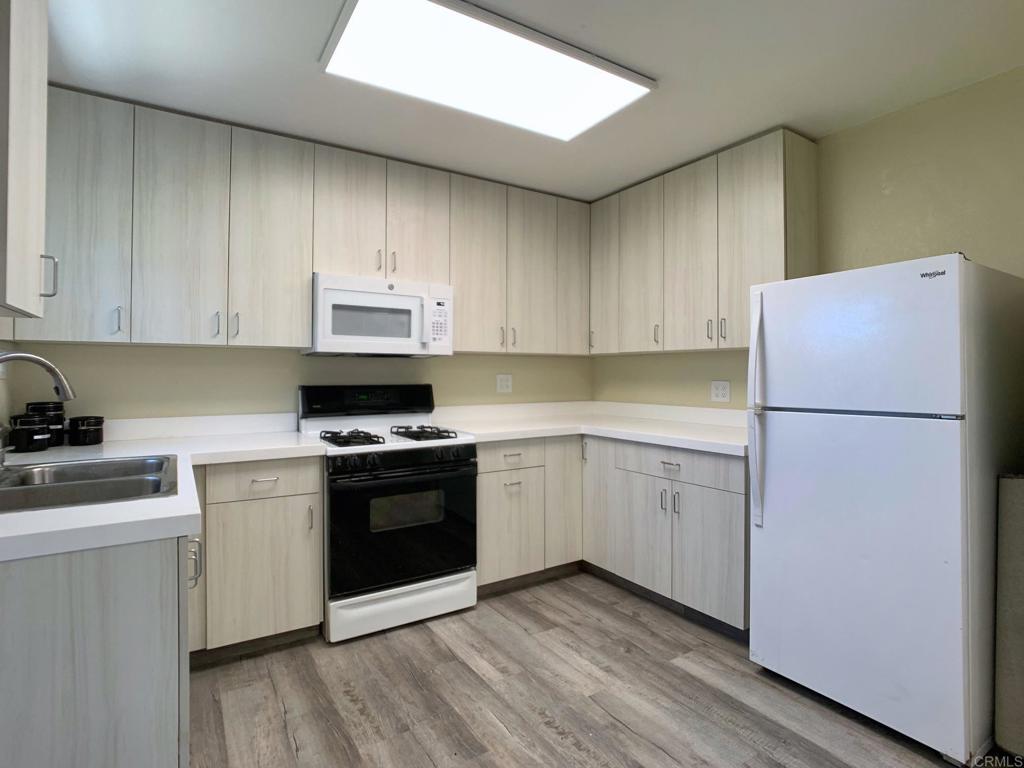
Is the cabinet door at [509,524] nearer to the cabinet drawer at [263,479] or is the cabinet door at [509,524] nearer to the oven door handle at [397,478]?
the oven door handle at [397,478]

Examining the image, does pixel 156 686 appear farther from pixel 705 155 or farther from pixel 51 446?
pixel 705 155

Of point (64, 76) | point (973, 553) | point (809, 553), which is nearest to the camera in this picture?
point (973, 553)

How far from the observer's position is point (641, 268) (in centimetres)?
322

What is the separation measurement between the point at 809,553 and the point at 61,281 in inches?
120

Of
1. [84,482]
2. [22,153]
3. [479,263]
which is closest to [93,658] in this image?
[84,482]

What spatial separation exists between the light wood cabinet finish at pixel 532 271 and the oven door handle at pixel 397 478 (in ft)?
3.05

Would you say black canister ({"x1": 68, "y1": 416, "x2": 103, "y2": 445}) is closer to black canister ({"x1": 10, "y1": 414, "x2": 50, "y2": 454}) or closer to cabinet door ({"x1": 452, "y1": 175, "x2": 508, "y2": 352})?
black canister ({"x1": 10, "y1": 414, "x2": 50, "y2": 454})

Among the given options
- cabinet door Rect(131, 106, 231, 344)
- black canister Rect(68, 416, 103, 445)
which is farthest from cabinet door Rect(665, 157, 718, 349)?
black canister Rect(68, 416, 103, 445)

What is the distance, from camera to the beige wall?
2389 mm

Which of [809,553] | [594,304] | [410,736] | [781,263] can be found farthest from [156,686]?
[594,304]

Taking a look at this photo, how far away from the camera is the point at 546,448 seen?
3.05 m

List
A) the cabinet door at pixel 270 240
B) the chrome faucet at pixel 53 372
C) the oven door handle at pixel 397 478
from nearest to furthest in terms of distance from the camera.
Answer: the chrome faucet at pixel 53 372 < the oven door handle at pixel 397 478 < the cabinet door at pixel 270 240

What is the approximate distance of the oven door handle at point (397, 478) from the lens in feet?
7.80

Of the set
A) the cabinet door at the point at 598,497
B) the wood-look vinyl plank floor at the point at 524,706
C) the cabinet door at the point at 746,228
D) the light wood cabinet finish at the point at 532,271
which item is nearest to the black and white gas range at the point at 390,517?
the wood-look vinyl plank floor at the point at 524,706
